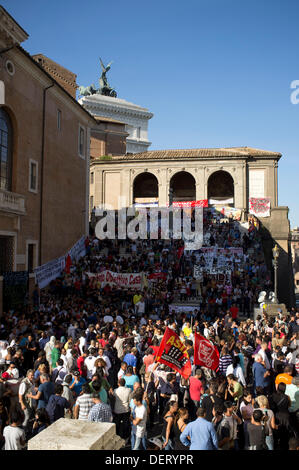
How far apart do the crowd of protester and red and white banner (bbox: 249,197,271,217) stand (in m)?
21.6

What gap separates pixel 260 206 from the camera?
43.4 meters

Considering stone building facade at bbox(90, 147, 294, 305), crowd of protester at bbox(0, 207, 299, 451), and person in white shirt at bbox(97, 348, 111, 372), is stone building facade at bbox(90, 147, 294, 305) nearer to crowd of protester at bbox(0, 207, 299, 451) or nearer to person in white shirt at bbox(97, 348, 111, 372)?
crowd of protester at bbox(0, 207, 299, 451)

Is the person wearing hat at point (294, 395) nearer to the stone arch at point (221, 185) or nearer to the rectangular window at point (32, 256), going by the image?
the rectangular window at point (32, 256)

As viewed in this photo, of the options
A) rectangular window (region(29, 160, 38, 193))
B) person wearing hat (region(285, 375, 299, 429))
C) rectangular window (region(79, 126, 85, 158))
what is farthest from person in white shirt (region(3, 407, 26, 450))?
rectangular window (region(79, 126, 85, 158))

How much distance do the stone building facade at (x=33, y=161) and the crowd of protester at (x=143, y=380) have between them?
436 cm

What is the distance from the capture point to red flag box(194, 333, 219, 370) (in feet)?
31.1

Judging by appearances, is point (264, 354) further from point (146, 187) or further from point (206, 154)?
point (146, 187)

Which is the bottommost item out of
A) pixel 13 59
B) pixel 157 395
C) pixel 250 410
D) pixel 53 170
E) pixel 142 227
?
pixel 157 395

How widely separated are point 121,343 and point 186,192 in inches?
1585

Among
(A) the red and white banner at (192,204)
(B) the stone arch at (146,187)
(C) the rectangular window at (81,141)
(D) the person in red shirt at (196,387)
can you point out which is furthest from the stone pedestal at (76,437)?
(B) the stone arch at (146,187)

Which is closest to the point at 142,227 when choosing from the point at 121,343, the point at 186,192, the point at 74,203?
the point at 74,203

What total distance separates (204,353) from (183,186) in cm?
4284

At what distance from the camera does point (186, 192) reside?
5144 cm
